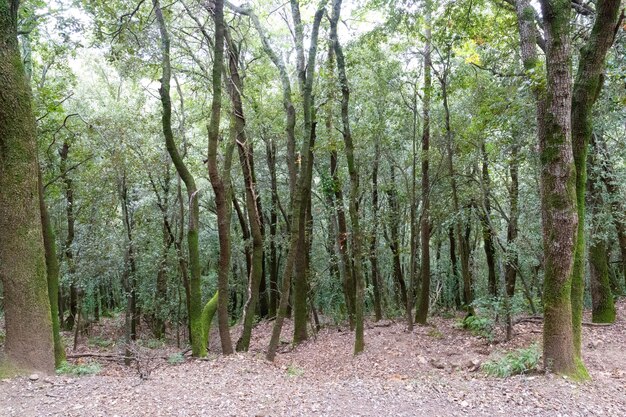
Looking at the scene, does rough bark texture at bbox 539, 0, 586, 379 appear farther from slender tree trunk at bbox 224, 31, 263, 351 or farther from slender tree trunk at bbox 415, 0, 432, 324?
slender tree trunk at bbox 415, 0, 432, 324

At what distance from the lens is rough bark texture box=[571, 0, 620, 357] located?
5.15 meters

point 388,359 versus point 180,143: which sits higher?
point 180,143

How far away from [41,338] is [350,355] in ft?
20.5

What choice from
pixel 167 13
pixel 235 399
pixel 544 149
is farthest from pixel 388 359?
pixel 167 13

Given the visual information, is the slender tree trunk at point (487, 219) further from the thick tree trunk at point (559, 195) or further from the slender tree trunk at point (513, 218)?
the thick tree trunk at point (559, 195)

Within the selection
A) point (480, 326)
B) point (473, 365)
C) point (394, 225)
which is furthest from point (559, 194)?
point (394, 225)

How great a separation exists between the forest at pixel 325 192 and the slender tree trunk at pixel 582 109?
0.08 feet

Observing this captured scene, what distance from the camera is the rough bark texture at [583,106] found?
16.9ft

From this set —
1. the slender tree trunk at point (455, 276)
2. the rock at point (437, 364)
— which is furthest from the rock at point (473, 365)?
the slender tree trunk at point (455, 276)

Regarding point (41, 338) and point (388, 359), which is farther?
point (388, 359)

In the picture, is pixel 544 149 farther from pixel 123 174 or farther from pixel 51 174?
pixel 51 174

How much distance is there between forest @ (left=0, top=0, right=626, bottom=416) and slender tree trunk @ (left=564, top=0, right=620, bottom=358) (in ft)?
0.08

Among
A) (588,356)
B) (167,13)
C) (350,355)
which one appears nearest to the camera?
(588,356)

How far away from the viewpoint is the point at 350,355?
9266 millimetres
